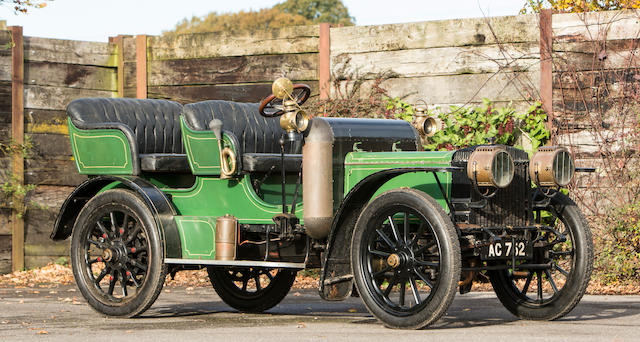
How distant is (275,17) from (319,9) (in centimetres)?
660

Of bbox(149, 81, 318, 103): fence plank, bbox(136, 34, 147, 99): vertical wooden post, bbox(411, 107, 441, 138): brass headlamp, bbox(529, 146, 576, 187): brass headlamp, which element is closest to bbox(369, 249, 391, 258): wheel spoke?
bbox(529, 146, 576, 187): brass headlamp

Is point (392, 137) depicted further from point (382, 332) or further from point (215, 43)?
point (215, 43)

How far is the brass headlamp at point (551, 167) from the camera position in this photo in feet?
20.3

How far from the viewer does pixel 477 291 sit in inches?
375

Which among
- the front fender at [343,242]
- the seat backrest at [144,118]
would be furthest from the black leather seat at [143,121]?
the front fender at [343,242]

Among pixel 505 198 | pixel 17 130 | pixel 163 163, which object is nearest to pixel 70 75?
pixel 17 130

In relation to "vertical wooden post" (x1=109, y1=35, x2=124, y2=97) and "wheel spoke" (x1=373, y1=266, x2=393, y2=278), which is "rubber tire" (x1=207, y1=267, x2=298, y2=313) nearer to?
"wheel spoke" (x1=373, y1=266, x2=393, y2=278)

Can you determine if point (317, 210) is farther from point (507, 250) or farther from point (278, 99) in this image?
point (507, 250)

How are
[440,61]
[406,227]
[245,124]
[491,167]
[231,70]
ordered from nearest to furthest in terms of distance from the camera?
[491,167], [406,227], [245,124], [440,61], [231,70]

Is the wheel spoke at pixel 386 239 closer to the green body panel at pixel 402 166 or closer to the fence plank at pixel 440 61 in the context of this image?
the green body panel at pixel 402 166

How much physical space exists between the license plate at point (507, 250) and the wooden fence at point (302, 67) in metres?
4.03

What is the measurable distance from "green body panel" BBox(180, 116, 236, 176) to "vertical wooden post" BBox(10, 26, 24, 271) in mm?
4627

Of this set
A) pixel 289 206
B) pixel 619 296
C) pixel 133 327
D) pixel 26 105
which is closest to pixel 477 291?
pixel 619 296

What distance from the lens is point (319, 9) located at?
Result: 51.1 metres
